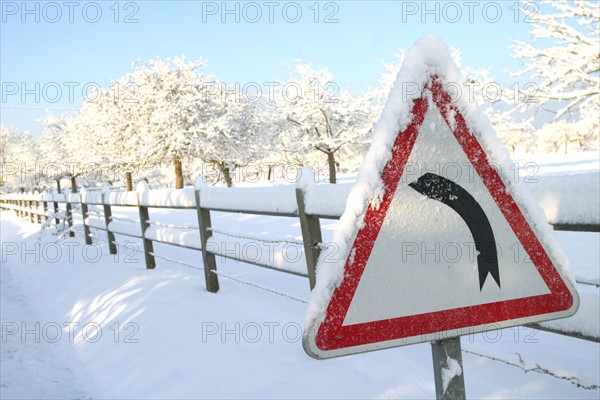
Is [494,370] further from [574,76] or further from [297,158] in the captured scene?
[297,158]

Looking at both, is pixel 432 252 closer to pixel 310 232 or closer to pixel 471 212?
pixel 471 212

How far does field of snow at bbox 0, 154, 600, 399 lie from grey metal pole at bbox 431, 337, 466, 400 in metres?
0.84

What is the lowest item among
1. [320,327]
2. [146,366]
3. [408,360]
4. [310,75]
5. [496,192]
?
[146,366]

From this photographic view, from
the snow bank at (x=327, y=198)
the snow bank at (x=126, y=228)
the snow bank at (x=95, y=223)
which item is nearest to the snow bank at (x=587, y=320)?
the snow bank at (x=327, y=198)

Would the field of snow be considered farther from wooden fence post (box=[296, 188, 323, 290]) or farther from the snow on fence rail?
wooden fence post (box=[296, 188, 323, 290])

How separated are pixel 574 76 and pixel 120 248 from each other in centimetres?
1119

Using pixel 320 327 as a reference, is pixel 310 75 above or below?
above

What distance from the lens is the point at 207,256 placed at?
14.8 feet

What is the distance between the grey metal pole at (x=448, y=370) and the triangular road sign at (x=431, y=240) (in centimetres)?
5

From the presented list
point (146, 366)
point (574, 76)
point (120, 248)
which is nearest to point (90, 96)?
point (120, 248)

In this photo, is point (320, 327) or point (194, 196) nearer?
point (320, 327)

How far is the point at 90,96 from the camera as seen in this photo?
4253 cm

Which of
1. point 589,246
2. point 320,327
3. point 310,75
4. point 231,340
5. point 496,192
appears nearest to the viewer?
point 320,327

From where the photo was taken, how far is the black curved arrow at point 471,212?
119 cm
